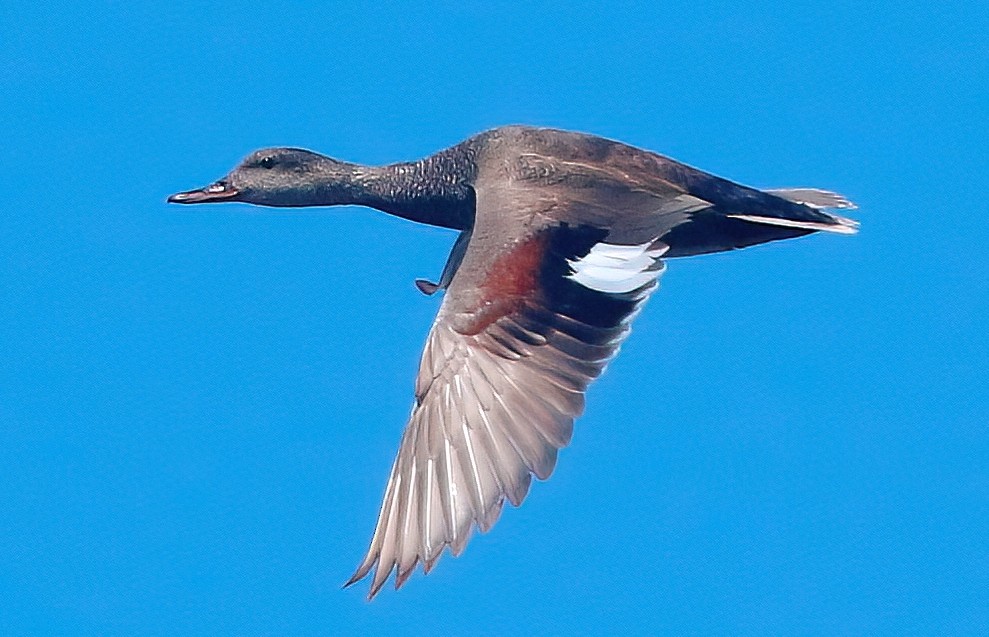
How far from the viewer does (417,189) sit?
32.4 ft

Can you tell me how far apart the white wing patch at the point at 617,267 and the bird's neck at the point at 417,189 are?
4.17 feet

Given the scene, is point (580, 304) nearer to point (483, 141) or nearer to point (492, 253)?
point (492, 253)

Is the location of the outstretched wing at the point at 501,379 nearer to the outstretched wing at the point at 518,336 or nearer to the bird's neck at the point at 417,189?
the outstretched wing at the point at 518,336

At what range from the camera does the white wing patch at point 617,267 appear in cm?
834

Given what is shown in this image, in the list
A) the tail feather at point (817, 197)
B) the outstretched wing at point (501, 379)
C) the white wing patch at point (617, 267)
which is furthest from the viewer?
the tail feather at point (817, 197)

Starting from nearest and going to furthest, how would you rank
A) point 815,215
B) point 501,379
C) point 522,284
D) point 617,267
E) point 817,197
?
point 501,379, point 522,284, point 617,267, point 815,215, point 817,197

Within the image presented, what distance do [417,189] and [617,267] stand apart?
182cm

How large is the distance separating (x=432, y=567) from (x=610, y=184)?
2.32m

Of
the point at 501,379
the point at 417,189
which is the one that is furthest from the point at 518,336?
the point at 417,189

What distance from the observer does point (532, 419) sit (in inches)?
312

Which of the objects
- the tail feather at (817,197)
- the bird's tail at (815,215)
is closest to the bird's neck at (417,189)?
the bird's tail at (815,215)

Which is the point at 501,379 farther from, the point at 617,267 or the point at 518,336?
the point at 617,267

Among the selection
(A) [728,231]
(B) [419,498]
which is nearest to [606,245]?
(A) [728,231]

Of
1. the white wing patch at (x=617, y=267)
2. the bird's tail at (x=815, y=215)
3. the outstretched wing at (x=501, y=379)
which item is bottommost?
the outstretched wing at (x=501, y=379)
